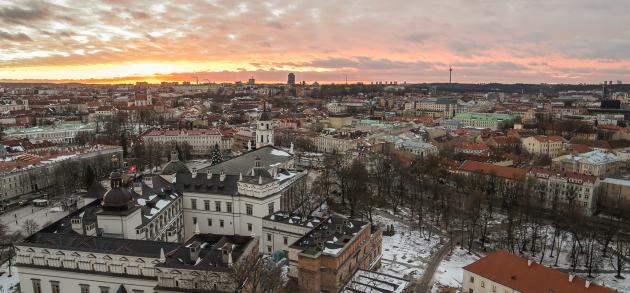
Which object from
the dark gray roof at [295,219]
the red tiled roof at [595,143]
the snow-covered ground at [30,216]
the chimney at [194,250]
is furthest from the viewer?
the red tiled roof at [595,143]

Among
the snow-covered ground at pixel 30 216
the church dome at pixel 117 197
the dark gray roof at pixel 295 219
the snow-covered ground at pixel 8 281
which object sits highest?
the church dome at pixel 117 197

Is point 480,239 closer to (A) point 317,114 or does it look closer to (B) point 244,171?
(B) point 244,171

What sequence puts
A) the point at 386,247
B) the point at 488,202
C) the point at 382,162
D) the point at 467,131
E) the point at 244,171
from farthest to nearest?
the point at 467,131 → the point at 382,162 → the point at 488,202 → the point at 244,171 → the point at 386,247

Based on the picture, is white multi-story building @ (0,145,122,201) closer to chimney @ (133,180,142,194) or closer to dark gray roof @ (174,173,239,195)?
dark gray roof @ (174,173,239,195)

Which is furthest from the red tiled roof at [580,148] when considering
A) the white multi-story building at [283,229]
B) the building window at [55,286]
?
the building window at [55,286]

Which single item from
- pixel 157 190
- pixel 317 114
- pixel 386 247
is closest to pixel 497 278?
pixel 386 247

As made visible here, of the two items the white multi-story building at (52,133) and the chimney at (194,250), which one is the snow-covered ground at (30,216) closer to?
the chimney at (194,250)
